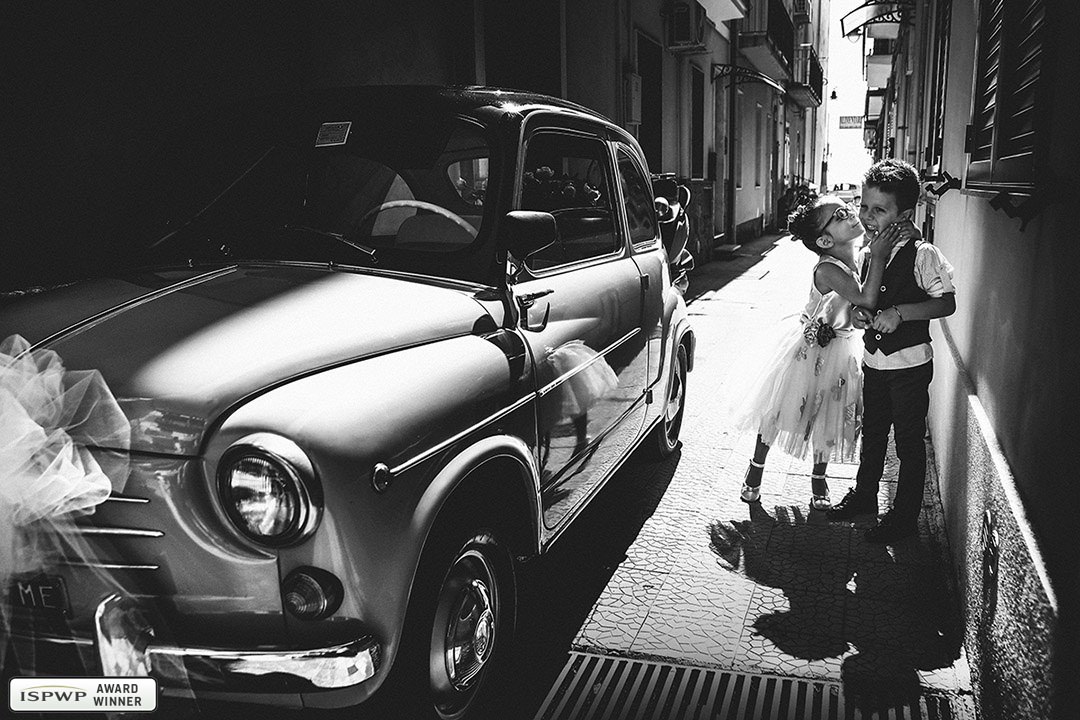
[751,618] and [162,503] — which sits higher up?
[162,503]

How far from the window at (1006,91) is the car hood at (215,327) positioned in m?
1.85

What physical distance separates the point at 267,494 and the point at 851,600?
2.54 metres

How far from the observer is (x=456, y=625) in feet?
8.29

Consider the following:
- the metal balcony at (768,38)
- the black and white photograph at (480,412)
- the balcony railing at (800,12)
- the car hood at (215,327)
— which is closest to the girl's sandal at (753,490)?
the black and white photograph at (480,412)

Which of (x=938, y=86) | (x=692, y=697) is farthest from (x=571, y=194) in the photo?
(x=938, y=86)

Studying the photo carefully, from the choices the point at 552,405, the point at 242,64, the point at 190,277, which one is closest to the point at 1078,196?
the point at 552,405

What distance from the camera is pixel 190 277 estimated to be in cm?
274

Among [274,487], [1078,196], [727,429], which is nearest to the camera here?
[274,487]

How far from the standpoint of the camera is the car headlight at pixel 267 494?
193 centimetres

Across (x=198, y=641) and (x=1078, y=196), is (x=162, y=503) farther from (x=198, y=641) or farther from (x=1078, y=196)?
(x=1078, y=196)

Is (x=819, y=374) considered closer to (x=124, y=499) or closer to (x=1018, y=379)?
(x=1018, y=379)

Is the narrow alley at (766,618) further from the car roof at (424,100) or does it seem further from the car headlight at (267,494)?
the car roof at (424,100)

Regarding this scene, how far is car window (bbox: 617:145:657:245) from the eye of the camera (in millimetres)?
4465

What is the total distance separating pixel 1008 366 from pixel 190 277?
8.59ft
